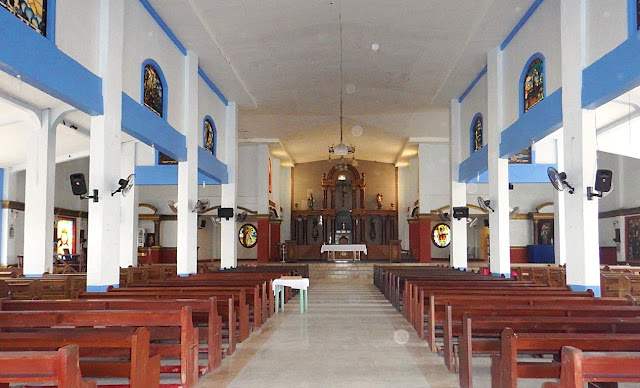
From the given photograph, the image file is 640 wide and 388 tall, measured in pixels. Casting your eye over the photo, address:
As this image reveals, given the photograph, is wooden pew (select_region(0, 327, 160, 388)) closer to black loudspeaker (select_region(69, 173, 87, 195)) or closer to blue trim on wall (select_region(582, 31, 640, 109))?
black loudspeaker (select_region(69, 173, 87, 195))

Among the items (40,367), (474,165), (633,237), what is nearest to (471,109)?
(474,165)

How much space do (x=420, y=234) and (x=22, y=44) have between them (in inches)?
641

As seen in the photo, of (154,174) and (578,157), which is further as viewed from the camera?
(154,174)

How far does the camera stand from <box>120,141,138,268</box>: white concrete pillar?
1437 centimetres

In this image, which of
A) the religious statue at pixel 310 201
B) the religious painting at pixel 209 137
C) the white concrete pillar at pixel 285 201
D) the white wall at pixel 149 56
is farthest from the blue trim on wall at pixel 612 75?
the religious statue at pixel 310 201

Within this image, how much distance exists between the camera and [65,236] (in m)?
19.2

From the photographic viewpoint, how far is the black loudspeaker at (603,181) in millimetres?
7125

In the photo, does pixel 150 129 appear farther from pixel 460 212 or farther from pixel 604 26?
pixel 460 212

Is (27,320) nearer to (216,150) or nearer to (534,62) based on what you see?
(534,62)

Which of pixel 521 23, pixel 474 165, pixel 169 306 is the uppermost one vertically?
pixel 521 23

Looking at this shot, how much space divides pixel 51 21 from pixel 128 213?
346 inches

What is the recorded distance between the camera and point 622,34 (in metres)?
6.53

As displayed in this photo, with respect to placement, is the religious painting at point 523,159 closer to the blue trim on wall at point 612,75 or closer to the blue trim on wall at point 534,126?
the blue trim on wall at point 534,126

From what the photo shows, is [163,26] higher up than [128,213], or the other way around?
[163,26]
